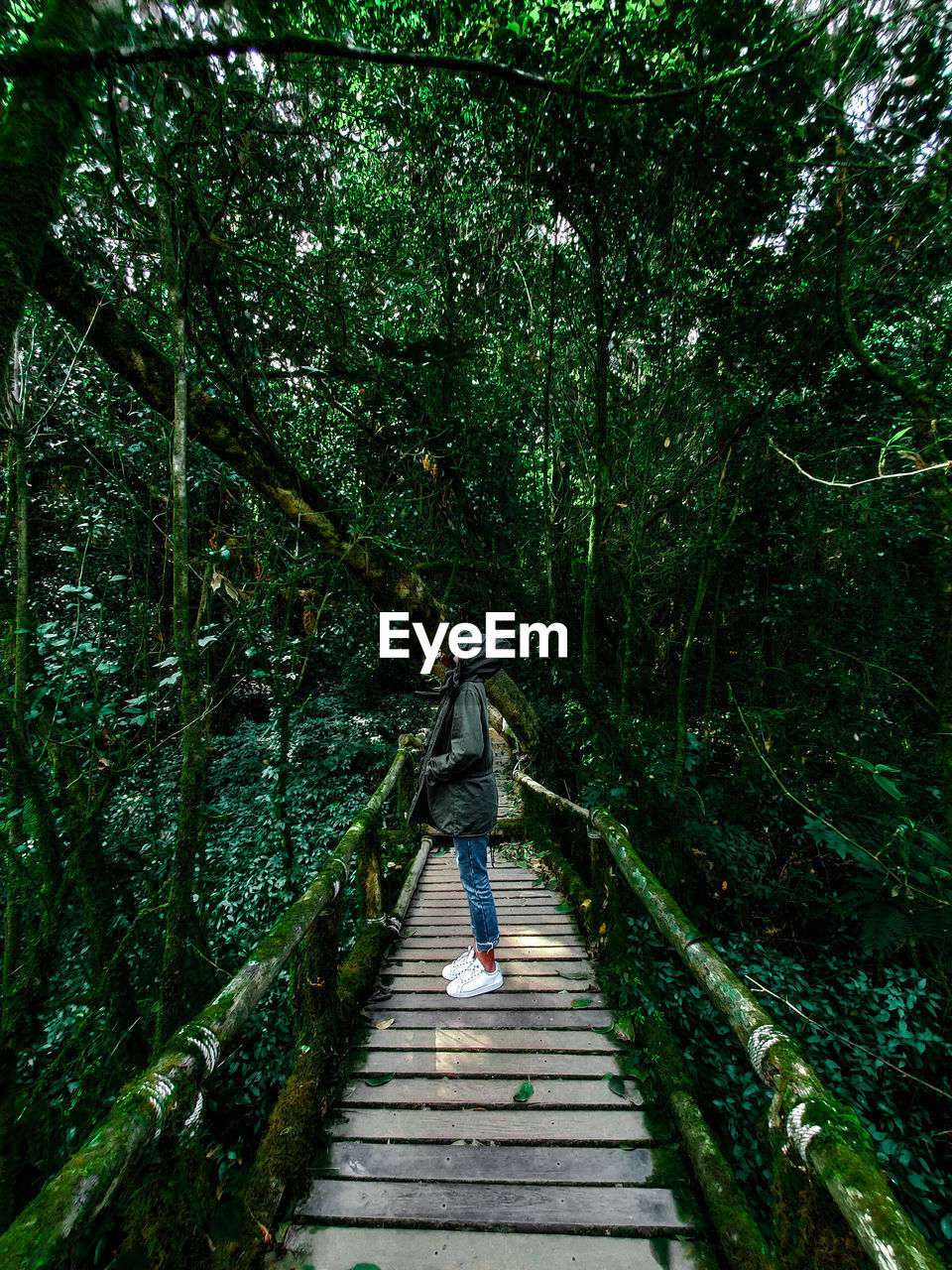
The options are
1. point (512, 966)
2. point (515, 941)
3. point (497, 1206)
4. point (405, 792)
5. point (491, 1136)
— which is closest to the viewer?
point (497, 1206)

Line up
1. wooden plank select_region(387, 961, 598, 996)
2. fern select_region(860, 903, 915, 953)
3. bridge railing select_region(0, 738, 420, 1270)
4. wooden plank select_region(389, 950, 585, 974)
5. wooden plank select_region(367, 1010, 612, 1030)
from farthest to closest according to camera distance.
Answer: fern select_region(860, 903, 915, 953), wooden plank select_region(389, 950, 585, 974), wooden plank select_region(387, 961, 598, 996), wooden plank select_region(367, 1010, 612, 1030), bridge railing select_region(0, 738, 420, 1270)

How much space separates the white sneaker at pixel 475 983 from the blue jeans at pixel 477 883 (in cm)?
24

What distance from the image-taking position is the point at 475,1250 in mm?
1727

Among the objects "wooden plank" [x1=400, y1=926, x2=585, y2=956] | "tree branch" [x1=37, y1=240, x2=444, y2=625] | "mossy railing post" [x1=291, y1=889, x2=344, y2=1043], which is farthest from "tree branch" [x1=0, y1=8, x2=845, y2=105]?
"wooden plank" [x1=400, y1=926, x2=585, y2=956]

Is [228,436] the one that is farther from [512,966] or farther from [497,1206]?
[497,1206]

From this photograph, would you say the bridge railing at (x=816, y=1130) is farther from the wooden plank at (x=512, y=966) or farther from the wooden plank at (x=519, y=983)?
the wooden plank at (x=512, y=966)

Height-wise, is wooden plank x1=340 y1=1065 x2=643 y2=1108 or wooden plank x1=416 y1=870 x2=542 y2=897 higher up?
wooden plank x1=340 y1=1065 x2=643 y2=1108

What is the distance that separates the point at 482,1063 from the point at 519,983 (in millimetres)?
631

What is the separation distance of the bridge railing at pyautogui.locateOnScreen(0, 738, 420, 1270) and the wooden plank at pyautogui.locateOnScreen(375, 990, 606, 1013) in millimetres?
667

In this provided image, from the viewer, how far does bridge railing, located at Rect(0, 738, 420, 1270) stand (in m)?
0.97

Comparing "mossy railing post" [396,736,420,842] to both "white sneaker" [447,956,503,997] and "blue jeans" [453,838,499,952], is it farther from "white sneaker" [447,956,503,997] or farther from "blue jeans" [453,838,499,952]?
"blue jeans" [453,838,499,952]

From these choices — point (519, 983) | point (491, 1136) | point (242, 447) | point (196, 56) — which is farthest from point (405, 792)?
point (196, 56)

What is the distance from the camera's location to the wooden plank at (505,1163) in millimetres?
1950

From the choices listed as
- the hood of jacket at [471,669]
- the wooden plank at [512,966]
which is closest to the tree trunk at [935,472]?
the wooden plank at [512,966]
